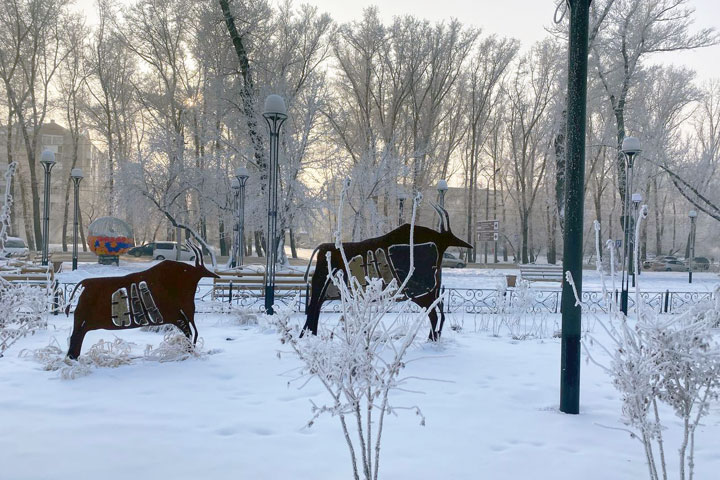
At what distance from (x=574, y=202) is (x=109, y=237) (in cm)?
2140

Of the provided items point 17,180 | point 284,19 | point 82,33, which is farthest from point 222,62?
point 17,180

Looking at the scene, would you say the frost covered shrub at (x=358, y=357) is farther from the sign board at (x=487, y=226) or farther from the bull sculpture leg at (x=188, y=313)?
the sign board at (x=487, y=226)

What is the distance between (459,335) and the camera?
8234 millimetres

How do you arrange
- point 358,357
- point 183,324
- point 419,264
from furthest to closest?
point 419,264
point 183,324
point 358,357

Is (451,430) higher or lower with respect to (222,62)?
lower

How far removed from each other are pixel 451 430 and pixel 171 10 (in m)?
28.3

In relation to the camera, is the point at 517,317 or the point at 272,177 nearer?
the point at 517,317

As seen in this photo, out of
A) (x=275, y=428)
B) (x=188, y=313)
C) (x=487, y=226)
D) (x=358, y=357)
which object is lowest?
(x=275, y=428)

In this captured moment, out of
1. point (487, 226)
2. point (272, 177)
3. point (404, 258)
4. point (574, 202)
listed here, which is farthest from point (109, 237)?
point (574, 202)

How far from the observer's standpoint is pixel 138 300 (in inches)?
236

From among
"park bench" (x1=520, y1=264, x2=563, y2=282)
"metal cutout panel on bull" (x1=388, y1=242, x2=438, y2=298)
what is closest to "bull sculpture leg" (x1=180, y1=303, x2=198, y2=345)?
"metal cutout panel on bull" (x1=388, y1=242, x2=438, y2=298)

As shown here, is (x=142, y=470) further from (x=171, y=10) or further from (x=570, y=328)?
(x=171, y=10)

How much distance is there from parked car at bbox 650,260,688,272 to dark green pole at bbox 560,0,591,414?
114 ft

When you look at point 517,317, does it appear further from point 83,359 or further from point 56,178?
point 56,178
